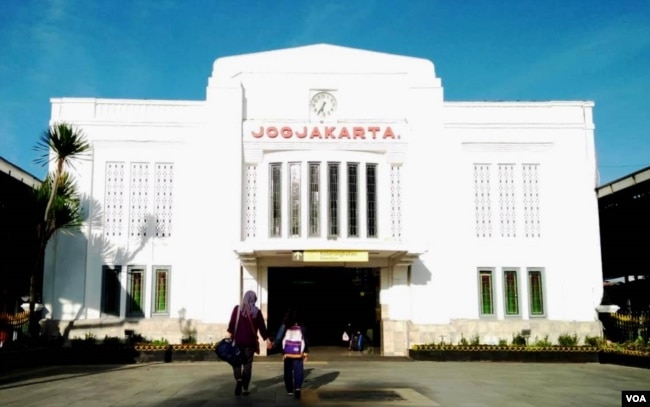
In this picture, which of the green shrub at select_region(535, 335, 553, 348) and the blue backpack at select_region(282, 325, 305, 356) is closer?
the blue backpack at select_region(282, 325, 305, 356)

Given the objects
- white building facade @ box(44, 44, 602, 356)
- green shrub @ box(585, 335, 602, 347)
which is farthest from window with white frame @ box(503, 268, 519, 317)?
green shrub @ box(585, 335, 602, 347)

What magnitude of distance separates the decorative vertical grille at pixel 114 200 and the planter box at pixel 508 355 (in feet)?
36.4

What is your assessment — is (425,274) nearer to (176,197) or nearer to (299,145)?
(299,145)

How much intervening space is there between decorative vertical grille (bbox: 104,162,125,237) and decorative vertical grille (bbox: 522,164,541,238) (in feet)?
46.7

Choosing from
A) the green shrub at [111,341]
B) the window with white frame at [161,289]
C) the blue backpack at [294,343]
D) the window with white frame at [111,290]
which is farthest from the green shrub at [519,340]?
the window with white frame at [111,290]

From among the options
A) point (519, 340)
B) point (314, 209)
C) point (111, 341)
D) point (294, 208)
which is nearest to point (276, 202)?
point (294, 208)

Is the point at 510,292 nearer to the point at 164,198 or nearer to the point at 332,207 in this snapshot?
the point at 332,207

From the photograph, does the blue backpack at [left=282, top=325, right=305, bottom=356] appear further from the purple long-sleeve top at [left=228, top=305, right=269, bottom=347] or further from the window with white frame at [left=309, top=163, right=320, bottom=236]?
the window with white frame at [left=309, top=163, right=320, bottom=236]

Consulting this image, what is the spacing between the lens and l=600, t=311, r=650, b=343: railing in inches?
802

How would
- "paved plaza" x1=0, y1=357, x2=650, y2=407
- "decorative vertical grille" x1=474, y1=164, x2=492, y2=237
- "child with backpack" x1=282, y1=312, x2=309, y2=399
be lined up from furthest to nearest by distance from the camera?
1. "decorative vertical grille" x1=474, y1=164, x2=492, y2=237
2. "child with backpack" x1=282, y1=312, x2=309, y2=399
3. "paved plaza" x1=0, y1=357, x2=650, y2=407

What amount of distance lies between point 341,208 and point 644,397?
1289cm

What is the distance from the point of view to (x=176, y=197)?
75.6 feet

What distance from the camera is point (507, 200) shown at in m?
23.5

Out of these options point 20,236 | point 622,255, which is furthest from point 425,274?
point 20,236
